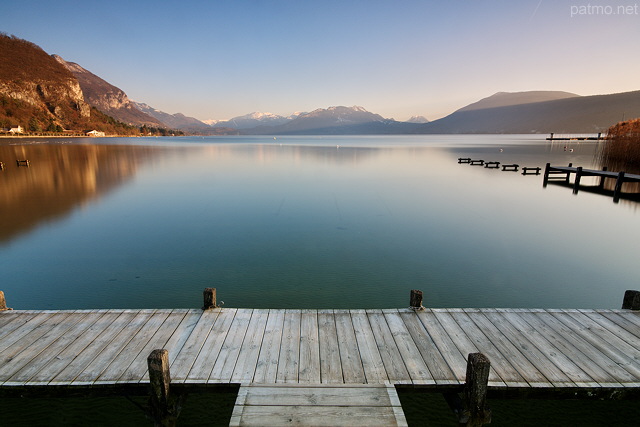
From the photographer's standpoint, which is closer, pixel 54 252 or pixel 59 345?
pixel 59 345

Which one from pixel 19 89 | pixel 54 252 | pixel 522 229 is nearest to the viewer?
pixel 54 252

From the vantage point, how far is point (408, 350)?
6.07m

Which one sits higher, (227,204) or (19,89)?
(19,89)

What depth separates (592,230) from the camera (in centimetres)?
1917

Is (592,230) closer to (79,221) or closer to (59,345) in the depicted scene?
(59,345)

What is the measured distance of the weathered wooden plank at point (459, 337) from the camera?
5.32 meters

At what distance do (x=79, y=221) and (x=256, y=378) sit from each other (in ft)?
66.4

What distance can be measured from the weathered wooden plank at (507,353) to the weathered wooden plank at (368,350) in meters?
2.04

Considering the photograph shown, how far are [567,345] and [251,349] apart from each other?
5997 millimetres

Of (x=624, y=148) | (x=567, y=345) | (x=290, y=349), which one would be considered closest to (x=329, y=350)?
(x=290, y=349)

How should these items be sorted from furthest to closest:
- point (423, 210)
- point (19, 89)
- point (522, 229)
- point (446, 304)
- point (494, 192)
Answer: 1. point (19, 89)
2. point (494, 192)
3. point (423, 210)
4. point (522, 229)
5. point (446, 304)

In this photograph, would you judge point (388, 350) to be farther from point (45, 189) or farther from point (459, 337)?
point (45, 189)

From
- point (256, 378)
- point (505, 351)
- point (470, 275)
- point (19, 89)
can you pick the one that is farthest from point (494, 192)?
point (19, 89)

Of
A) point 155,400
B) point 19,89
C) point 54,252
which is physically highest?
point 19,89
